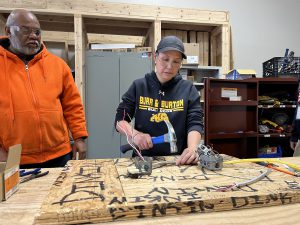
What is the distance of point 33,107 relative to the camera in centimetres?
149

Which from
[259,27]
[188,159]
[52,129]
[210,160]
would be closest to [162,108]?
[188,159]

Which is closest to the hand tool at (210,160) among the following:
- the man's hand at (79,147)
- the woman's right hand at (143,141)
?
the woman's right hand at (143,141)

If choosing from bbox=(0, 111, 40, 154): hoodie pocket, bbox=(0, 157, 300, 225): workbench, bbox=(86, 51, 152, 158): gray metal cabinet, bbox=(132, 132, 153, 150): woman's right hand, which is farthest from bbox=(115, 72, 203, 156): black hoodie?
bbox=(86, 51, 152, 158): gray metal cabinet

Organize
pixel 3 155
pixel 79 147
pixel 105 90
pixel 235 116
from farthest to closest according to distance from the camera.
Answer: pixel 105 90 → pixel 235 116 → pixel 79 147 → pixel 3 155

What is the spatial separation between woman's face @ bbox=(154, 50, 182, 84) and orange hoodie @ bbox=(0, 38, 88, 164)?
2.25ft

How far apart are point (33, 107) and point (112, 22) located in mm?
2530

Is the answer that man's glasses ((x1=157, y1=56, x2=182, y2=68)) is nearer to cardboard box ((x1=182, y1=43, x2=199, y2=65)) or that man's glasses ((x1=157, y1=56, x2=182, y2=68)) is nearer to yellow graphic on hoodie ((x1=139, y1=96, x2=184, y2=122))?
yellow graphic on hoodie ((x1=139, y1=96, x2=184, y2=122))

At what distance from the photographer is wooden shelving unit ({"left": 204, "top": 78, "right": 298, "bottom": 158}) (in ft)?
10.4

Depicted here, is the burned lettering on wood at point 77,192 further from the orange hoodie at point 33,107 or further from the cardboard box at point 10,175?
the orange hoodie at point 33,107

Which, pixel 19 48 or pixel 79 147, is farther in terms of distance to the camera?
pixel 79 147

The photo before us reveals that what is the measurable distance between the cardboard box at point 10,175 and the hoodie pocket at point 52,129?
0.62 meters

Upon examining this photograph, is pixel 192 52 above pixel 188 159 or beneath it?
above

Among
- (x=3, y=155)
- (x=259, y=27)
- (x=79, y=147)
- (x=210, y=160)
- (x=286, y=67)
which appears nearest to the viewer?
(x=210, y=160)

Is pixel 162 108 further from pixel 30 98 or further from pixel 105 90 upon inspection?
pixel 105 90
